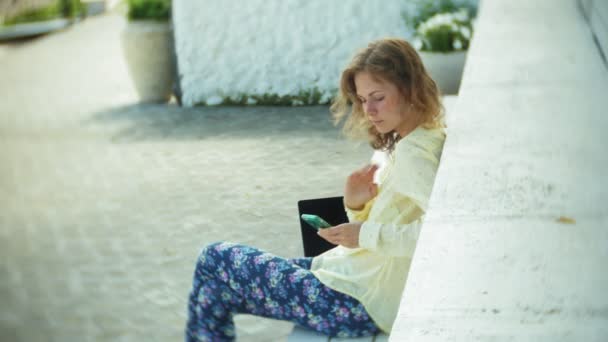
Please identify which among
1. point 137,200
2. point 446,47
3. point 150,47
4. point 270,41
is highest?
point 446,47

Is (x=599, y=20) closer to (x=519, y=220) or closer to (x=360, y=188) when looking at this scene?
(x=360, y=188)

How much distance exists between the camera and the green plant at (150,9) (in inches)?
318

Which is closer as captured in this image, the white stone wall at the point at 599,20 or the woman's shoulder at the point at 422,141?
the woman's shoulder at the point at 422,141

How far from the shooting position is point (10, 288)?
13.9ft

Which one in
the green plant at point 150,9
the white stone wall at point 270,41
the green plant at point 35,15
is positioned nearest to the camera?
the white stone wall at point 270,41

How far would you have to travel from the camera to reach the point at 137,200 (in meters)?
5.26

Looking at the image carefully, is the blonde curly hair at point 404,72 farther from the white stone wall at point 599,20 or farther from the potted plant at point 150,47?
the potted plant at point 150,47

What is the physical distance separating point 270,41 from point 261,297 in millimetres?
5383

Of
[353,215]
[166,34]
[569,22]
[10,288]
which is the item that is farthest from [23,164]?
[353,215]

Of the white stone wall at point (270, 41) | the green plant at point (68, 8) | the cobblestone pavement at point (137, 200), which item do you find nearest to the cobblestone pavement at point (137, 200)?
the cobblestone pavement at point (137, 200)

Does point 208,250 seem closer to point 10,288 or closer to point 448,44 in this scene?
point 10,288

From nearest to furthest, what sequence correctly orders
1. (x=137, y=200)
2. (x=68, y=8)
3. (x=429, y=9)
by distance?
1. (x=137, y=200)
2. (x=429, y=9)
3. (x=68, y=8)

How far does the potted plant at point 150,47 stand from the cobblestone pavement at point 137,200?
0.23 m

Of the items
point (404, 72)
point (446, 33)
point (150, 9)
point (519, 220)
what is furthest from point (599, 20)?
point (150, 9)
